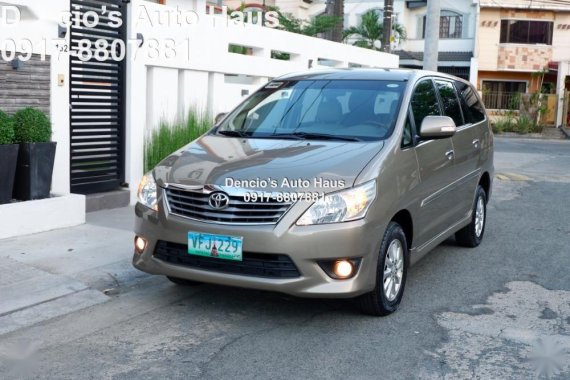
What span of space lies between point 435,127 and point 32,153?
4090 millimetres

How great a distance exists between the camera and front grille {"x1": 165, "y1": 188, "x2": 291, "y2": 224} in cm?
464

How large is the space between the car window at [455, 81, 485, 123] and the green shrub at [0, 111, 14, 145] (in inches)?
174

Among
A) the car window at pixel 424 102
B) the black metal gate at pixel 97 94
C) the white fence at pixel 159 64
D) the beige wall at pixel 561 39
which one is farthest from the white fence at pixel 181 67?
the beige wall at pixel 561 39

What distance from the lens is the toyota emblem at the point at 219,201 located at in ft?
15.5

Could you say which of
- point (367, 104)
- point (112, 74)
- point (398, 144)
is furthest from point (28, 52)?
point (398, 144)

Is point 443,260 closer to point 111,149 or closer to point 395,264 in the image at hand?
point 395,264

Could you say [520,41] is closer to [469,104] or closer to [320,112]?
[469,104]

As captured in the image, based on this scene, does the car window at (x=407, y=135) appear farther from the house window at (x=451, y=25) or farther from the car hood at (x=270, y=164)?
the house window at (x=451, y=25)

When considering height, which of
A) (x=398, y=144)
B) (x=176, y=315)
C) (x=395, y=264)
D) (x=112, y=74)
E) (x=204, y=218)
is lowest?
(x=176, y=315)

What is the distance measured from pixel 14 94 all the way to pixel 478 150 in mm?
4856

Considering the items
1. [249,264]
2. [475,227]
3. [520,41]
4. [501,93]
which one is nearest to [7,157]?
[249,264]

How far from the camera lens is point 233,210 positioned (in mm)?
4695

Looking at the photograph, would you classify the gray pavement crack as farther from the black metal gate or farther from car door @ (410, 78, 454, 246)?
the black metal gate

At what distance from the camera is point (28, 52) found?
758 cm
